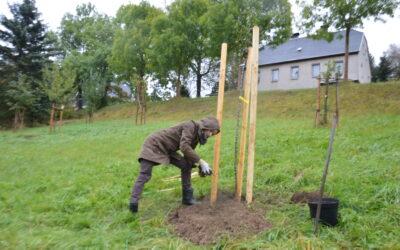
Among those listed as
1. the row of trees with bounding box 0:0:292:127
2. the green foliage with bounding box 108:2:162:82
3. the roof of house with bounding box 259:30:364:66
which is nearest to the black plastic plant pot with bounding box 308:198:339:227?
the row of trees with bounding box 0:0:292:127

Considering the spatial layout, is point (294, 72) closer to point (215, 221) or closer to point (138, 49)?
point (138, 49)

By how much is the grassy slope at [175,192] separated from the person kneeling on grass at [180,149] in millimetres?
402

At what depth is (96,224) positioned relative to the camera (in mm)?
5512

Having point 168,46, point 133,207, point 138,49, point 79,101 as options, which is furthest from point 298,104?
point 79,101

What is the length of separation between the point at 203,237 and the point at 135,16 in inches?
1281

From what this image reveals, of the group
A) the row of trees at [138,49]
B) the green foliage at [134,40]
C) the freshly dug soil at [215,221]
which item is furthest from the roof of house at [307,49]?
the freshly dug soil at [215,221]

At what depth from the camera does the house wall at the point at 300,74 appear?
31.7 m

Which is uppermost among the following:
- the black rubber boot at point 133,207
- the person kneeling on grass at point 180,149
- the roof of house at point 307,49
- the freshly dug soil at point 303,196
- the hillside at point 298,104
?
the roof of house at point 307,49

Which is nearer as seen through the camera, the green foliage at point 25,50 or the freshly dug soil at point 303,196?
the freshly dug soil at point 303,196

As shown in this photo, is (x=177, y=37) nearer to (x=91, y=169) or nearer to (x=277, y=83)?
(x=277, y=83)

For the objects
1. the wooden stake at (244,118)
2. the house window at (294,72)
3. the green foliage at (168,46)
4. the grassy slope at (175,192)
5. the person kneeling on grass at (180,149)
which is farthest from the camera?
the house window at (294,72)

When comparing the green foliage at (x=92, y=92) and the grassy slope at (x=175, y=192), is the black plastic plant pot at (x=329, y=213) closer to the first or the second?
the grassy slope at (x=175, y=192)

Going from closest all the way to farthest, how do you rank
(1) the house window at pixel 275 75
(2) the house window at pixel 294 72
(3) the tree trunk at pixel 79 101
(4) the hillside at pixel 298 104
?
(4) the hillside at pixel 298 104 → (2) the house window at pixel 294 72 → (1) the house window at pixel 275 75 → (3) the tree trunk at pixel 79 101

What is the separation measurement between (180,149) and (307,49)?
3163 cm
